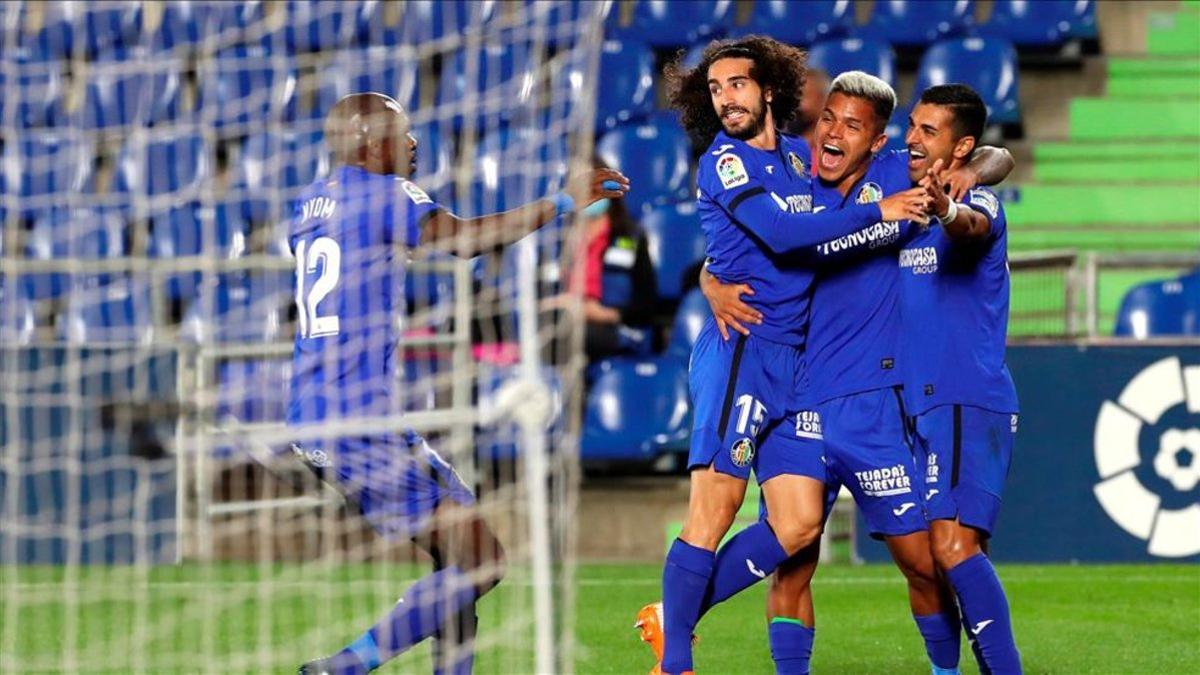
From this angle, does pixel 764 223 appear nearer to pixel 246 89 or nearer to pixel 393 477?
pixel 393 477

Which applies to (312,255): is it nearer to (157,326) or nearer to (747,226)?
(747,226)

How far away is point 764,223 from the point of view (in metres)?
5.14

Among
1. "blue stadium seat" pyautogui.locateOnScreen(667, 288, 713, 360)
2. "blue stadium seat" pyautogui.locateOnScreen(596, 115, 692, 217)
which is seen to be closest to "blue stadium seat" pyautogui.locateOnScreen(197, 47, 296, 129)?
"blue stadium seat" pyautogui.locateOnScreen(596, 115, 692, 217)

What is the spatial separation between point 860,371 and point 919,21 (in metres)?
7.61

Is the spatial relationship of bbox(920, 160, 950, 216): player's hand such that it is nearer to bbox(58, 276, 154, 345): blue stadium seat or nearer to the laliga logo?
the laliga logo

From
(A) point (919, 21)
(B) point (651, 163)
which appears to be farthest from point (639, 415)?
(A) point (919, 21)

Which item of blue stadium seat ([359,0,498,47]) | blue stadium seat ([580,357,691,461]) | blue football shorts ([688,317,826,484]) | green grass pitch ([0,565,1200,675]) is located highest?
blue stadium seat ([359,0,498,47])

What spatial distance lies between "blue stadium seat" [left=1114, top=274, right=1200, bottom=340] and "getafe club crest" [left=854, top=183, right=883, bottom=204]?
15.1 ft

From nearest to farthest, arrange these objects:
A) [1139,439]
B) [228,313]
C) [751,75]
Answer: [751,75]
[1139,439]
[228,313]

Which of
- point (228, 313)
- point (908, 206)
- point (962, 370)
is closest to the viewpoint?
point (908, 206)

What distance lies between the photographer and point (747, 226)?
17.0 ft

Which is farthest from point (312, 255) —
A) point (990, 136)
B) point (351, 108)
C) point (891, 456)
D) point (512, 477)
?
point (990, 136)

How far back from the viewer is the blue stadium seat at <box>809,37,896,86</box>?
38.1 feet

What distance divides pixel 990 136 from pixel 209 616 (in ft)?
21.0
